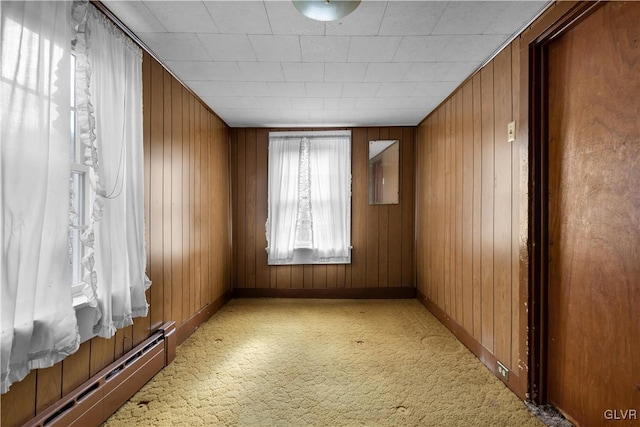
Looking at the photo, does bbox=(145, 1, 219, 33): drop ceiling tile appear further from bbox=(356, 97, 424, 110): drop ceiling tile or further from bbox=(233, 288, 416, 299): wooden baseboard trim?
bbox=(233, 288, 416, 299): wooden baseboard trim

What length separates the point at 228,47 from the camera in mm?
2039

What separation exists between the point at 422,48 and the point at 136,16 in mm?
1796

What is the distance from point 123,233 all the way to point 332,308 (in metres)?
2.54

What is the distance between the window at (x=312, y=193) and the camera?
402cm

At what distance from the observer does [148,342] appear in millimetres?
2062

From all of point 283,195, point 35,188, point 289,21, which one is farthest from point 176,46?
point 283,195

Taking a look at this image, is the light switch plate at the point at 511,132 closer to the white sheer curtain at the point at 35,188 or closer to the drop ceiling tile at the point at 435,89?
the drop ceiling tile at the point at 435,89

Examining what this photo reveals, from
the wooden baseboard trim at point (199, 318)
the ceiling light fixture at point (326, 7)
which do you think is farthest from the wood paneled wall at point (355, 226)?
the ceiling light fixture at point (326, 7)

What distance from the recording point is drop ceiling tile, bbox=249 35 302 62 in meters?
1.94

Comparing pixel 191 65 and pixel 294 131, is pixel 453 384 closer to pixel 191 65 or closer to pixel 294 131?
pixel 191 65

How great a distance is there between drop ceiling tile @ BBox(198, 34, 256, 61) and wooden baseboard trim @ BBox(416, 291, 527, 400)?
9.12 feet

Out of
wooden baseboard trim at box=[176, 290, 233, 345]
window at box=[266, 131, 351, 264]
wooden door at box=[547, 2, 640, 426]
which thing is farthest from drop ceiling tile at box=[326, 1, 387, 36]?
wooden baseboard trim at box=[176, 290, 233, 345]

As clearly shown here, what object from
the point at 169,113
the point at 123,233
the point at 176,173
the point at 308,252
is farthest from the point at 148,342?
the point at 308,252

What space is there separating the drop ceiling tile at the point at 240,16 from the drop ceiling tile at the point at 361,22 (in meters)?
0.39
